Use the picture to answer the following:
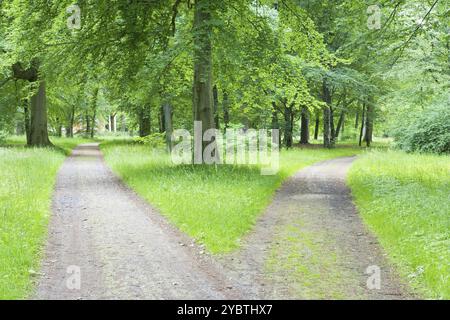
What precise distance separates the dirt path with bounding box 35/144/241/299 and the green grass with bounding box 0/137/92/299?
22 cm

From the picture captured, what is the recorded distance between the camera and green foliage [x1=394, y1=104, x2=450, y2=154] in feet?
77.6

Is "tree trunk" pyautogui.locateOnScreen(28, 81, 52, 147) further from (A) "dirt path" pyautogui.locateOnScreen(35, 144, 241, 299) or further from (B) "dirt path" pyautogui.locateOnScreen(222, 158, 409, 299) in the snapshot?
(B) "dirt path" pyautogui.locateOnScreen(222, 158, 409, 299)

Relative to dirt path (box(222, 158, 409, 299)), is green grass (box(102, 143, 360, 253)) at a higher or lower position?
higher

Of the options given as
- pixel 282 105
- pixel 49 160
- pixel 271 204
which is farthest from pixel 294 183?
pixel 282 105

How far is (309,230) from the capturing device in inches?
362

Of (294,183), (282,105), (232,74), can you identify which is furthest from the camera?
(282,105)

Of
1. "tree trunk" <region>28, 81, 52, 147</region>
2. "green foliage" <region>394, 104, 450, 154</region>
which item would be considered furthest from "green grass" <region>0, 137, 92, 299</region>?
"green foliage" <region>394, 104, 450, 154</region>

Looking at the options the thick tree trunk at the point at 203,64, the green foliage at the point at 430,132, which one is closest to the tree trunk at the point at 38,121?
the thick tree trunk at the point at 203,64

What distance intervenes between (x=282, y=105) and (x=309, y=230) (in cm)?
2728

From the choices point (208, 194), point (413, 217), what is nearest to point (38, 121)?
point (208, 194)

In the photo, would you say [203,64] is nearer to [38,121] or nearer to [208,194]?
[208,194]

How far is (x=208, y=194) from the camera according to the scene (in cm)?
1141

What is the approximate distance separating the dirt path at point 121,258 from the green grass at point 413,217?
8.77 feet
